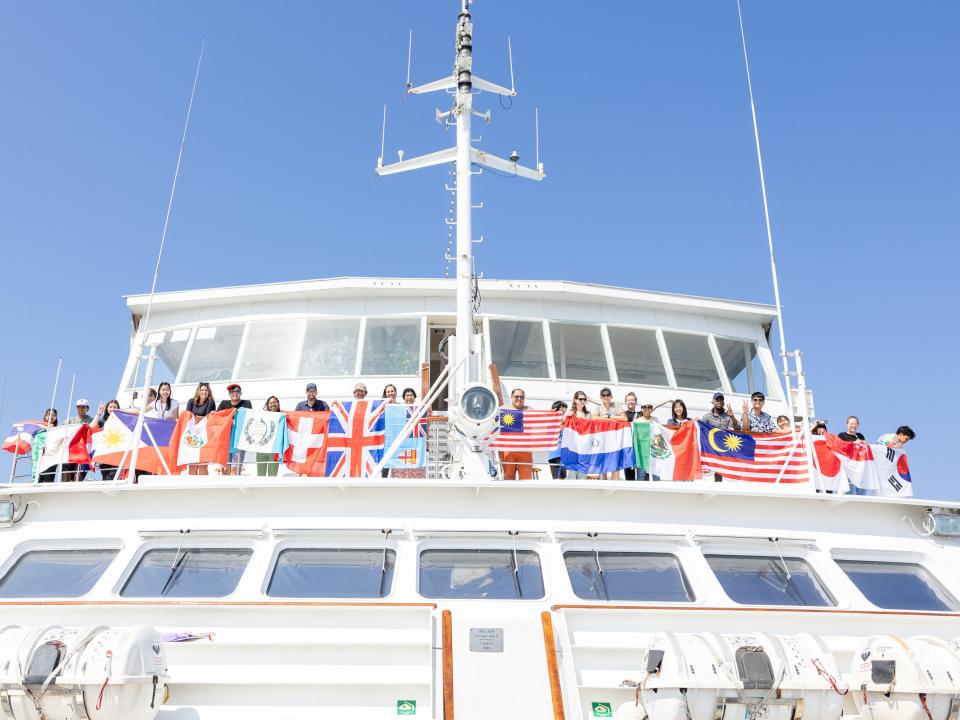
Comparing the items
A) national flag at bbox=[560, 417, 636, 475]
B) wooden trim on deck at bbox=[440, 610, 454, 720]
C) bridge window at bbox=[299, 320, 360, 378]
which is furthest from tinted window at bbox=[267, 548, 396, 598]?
bridge window at bbox=[299, 320, 360, 378]

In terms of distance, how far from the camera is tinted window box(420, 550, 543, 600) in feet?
20.6

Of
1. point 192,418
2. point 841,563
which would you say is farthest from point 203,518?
point 841,563

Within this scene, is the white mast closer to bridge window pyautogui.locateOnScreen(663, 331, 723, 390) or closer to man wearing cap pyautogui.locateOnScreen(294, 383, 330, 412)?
man wearing cap pyautogui.locateOnScreen(294, 383, 330, 412)

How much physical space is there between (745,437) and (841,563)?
1953 millimetres

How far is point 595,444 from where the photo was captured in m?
8.98

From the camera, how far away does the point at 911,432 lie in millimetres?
9312

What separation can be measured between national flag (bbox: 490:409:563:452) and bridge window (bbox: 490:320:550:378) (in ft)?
12.2

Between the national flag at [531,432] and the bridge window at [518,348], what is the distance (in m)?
3.72

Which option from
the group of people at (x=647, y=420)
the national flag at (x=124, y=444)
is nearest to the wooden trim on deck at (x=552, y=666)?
the group of people at (x=647, y=420)

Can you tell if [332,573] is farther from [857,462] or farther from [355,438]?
[857,462]

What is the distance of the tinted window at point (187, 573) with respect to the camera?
6309 millimetres

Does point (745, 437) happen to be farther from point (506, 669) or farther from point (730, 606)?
point (506, 669)

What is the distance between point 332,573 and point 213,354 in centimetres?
771

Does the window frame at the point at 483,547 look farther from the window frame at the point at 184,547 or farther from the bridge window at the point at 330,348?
the bridge window at the point at 330,348
